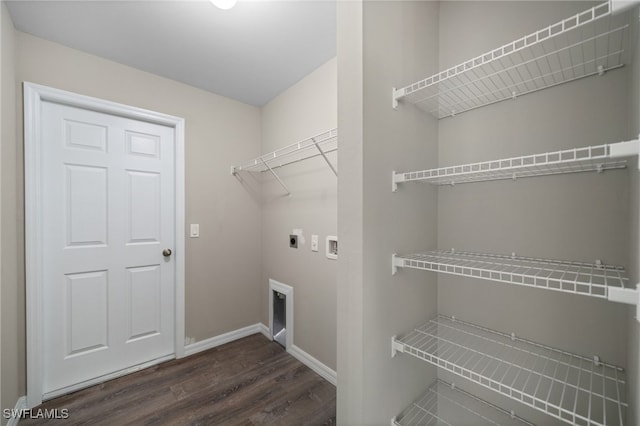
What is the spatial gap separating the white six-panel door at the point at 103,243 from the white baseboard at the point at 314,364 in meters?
1.08

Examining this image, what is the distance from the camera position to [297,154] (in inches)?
87.7

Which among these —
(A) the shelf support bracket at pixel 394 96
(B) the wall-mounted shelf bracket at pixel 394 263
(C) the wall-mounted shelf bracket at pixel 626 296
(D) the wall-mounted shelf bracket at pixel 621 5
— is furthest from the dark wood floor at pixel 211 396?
(D) the wall-mounted shelf bracket at pixel 621 5

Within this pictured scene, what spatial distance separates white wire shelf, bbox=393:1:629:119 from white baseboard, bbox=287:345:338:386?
192cm

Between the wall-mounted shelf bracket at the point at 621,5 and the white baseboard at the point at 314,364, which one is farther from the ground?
the wall-mounted shelf bracket at the point at 621,5

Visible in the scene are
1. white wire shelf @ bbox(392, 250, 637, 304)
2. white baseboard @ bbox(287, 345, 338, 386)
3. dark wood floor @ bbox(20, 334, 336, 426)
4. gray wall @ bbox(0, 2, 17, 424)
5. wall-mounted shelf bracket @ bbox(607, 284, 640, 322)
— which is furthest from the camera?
white baseboard @ bbox(287, 345, 338, 386)

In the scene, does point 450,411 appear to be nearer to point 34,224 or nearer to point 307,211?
point 307,211

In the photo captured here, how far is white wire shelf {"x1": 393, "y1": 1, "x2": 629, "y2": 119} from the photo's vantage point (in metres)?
0.81

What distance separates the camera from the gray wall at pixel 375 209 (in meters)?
0.92

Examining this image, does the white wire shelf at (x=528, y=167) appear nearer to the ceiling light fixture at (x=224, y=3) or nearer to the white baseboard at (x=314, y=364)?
the ceiling light fixture at (x=224, y=3)

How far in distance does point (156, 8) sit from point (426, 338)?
2.19m

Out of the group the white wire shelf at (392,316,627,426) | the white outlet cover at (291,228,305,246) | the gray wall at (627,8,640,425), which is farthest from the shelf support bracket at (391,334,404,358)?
the white outlet cover at (291,228,305,246)

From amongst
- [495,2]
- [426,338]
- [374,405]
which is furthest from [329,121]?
[374,405]

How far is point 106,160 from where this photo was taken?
6.46ft

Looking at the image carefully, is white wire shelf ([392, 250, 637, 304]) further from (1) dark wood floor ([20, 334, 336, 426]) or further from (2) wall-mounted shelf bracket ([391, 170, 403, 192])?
(1) dark wood floor ([20, 334, 336, 426])
